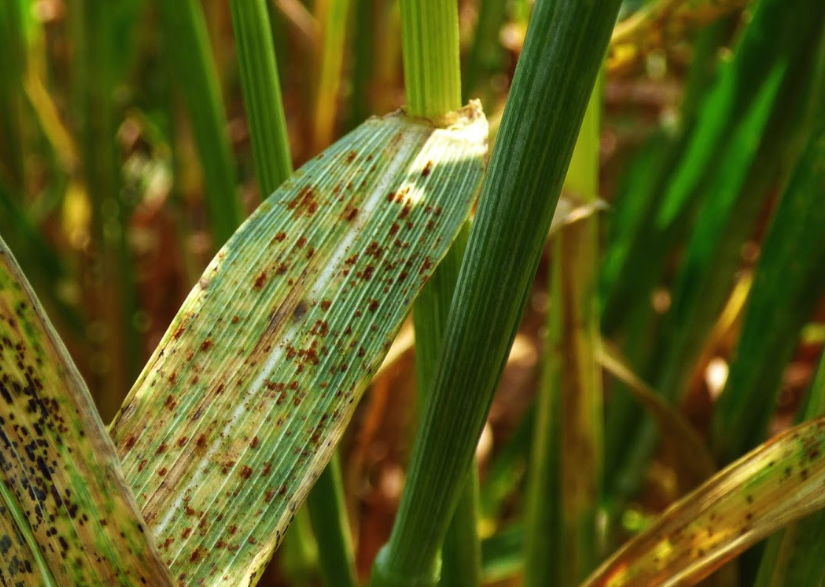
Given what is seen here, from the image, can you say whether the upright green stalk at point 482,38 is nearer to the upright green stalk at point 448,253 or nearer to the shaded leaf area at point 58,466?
the upright green stalk at point 448,253

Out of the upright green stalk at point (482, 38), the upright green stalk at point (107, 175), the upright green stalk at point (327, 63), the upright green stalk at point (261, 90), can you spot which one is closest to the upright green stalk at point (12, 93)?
the upright green stalk at point (107, 175)

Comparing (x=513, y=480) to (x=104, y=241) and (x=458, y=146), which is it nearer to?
(x=104, y=241)

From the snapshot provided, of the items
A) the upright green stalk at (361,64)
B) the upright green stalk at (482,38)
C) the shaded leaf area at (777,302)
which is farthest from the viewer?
the upright green stalk at (361,64)

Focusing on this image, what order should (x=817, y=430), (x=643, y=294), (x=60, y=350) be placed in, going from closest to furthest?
(x=60, y=350) < (x=817, y=430) < (x=643, y=294)

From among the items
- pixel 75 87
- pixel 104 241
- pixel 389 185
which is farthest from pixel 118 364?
pixel 389 185

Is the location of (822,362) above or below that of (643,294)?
above

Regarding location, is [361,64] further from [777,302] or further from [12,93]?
[777,302]
